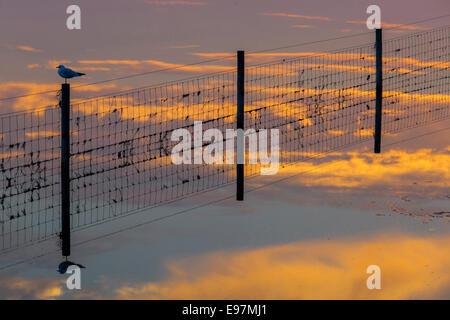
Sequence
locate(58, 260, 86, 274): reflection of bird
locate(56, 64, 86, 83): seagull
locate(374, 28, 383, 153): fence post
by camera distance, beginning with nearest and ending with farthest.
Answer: locate(58, 260, 86, 274): reflection of bird < locate(56, 64, 86, 83): seagull < locate(374, 28, 383, 153): fence post

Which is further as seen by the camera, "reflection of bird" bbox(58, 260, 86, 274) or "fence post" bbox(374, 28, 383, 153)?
"fence post" bbox(374, 28, 383, 153)

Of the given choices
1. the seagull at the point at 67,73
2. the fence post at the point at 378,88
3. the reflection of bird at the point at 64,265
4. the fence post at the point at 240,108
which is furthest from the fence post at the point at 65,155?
the fence post at the point at 378,88

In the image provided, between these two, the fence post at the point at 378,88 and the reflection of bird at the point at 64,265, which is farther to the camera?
the fence post at the point at 378,88

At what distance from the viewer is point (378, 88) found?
69.9 ft

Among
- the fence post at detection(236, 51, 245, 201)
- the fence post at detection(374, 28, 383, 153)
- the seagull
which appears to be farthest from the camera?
the fence post at detection(374, 28, 383, 153)

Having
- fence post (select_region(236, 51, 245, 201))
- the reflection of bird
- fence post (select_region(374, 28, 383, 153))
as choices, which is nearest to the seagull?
the reflection of bird

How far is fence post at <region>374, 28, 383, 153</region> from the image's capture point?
21125 millimetres

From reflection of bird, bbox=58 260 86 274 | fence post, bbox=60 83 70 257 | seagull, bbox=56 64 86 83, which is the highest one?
seagull, bbox=56 64 86 83

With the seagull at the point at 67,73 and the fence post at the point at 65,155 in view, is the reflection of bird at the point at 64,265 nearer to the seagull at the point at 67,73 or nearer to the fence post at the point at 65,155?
the fence post at the point at 65,155

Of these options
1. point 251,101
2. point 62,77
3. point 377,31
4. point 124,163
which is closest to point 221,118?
point 251,101

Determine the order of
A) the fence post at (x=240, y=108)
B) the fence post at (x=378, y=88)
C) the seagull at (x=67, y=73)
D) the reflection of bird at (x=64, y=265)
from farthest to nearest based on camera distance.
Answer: the fence post at (x=378, y=88) → the fence post at (x=240, y=108) → the seagull at (x=67, y=73) → the reflection of bird at (x=64, y=265)

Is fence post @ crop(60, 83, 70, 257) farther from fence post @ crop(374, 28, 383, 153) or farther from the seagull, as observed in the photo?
fence post @ crop(374, 28, 383, 153)

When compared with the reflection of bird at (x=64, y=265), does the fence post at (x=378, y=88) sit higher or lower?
higher

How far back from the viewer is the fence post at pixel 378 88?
21.1 metres
